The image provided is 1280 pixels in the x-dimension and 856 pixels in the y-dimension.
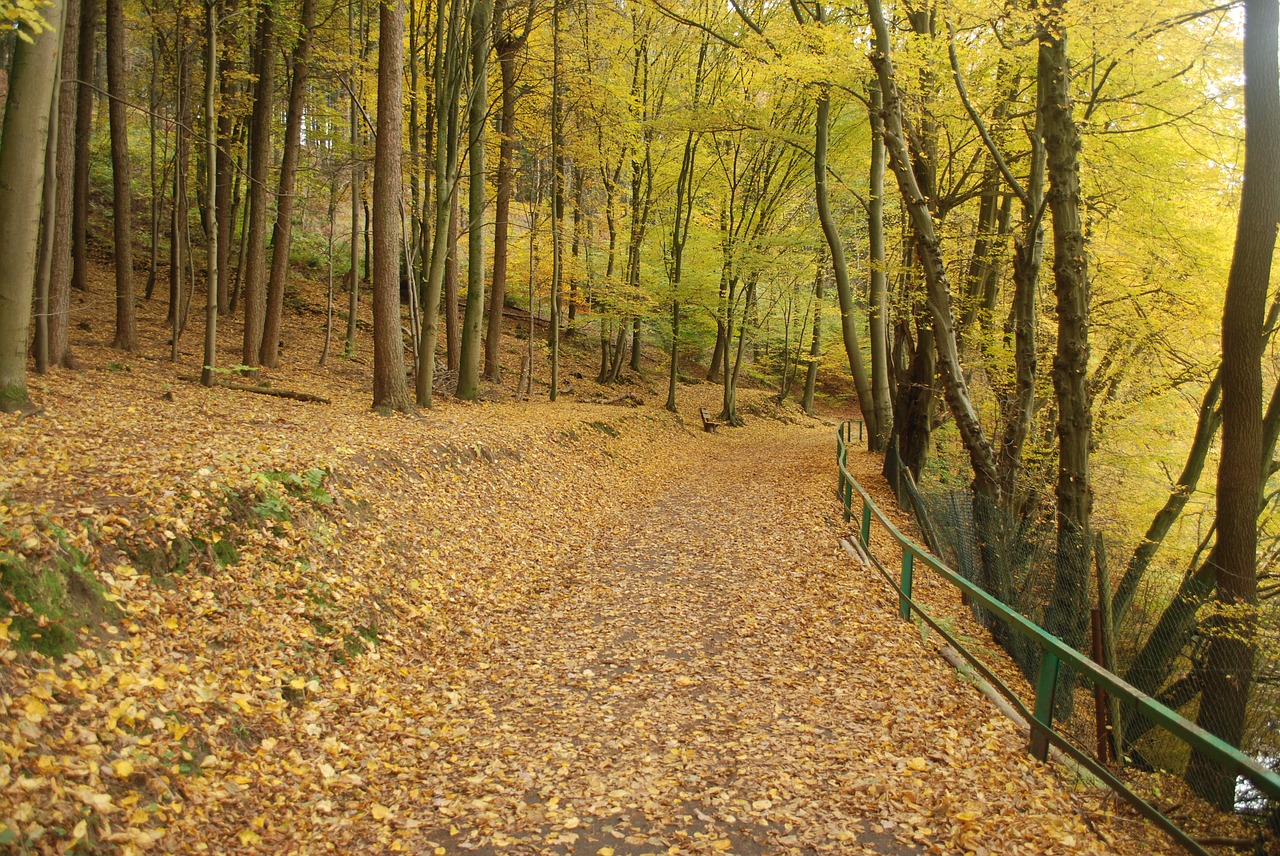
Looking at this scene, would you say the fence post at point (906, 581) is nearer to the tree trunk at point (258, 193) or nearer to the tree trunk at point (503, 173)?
the tree trunk at point (503, 173)

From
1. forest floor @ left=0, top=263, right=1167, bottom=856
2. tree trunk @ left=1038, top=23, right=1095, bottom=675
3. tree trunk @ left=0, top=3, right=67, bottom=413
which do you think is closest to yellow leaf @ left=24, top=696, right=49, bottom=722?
forest floor @ left=0, top=263, right=1167, bottom=856

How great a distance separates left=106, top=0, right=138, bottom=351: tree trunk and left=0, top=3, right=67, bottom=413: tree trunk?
6.75 metres

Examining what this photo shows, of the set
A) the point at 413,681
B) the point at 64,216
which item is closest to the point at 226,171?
the point at 64,216

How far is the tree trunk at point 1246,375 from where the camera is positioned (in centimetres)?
618

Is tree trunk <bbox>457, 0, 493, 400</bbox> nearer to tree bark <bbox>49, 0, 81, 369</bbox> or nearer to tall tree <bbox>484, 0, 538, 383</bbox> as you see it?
tall tree <bbox>484, 0, 538, 383</bbox>

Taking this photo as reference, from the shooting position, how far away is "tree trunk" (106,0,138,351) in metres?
12.5

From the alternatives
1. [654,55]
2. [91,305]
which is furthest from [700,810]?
[654,55]

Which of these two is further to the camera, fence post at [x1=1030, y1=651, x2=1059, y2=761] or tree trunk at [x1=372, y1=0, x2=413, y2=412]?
tree trunk at [x1=372, y1=0, x2=413, y2=412]

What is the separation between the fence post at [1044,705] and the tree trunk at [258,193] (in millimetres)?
13922

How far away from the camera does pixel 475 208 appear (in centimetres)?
1548

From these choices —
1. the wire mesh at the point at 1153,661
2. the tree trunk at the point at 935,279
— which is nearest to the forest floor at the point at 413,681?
the wire mesh at the point at 1153,661

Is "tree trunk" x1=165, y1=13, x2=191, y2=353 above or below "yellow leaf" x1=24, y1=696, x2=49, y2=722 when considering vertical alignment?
above

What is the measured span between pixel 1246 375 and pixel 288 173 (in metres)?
15.4

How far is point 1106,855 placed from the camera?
372cm
